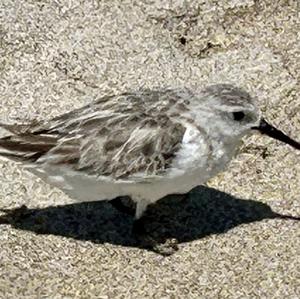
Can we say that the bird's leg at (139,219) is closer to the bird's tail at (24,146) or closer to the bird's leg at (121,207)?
the bird's leg at (121,207)

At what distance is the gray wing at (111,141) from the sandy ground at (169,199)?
0.44 meters

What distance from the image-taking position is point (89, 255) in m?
5.20

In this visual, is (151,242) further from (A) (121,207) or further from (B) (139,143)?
(B) (139,143)

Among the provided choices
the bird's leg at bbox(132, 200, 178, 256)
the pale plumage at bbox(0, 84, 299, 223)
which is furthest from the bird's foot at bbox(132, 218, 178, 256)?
the pale plumage at bbox(0, 84, 299, 223)

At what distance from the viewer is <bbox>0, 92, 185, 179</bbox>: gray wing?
16.5 feet

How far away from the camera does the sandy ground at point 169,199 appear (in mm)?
5094

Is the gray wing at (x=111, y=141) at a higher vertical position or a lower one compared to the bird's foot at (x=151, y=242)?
higher

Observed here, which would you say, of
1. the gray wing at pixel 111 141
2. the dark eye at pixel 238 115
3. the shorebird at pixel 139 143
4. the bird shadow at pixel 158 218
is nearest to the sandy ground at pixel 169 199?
the bird shadow at pixel 158 218

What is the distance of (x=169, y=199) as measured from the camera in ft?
18.4

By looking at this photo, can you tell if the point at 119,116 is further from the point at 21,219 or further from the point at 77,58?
the point at 77,58

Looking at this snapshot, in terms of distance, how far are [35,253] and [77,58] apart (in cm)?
147

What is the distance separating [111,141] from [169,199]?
71 cm

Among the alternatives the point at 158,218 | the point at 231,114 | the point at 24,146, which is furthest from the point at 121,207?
the point at 231,114

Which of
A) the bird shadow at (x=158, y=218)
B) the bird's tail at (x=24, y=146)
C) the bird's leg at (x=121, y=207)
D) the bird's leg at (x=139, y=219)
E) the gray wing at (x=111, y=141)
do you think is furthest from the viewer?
the bird's leg at (x=121, y=207)
